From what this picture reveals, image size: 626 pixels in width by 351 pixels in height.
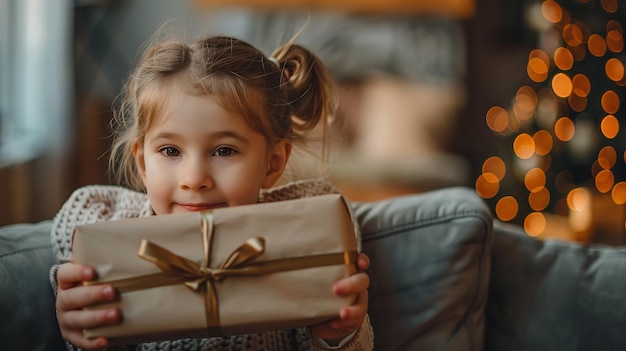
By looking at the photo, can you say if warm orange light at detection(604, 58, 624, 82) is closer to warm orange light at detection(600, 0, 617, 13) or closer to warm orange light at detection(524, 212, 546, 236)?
warm orange light at detection(600, 0, 617, 13)

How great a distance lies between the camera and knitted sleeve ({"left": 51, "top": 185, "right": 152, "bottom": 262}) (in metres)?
1.21

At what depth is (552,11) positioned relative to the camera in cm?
379

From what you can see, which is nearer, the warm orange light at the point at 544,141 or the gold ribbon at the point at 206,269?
the gold ribbon at the point at 206,269

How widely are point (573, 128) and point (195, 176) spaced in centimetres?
298

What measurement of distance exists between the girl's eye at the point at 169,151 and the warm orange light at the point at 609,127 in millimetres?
2995

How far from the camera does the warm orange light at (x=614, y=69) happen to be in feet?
12.2

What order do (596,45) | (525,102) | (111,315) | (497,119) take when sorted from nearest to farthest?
(111,315) < (596,45) < (525,102) < (497,119)

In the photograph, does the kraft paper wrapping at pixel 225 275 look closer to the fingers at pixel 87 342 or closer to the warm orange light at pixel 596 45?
the fingers at pixel 87 342

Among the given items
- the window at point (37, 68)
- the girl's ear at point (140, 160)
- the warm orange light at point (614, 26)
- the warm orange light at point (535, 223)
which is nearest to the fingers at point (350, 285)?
the girl's ear at point (140, 160)

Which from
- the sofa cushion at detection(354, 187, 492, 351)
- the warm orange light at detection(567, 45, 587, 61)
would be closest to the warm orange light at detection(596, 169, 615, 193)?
the warm orange light at detection(567, 45, 587, 61)

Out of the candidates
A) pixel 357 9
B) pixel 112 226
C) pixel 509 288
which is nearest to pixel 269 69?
pixel 112 226

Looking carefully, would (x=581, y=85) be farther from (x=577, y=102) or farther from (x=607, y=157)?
(x=607, y=157)

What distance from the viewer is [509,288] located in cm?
135

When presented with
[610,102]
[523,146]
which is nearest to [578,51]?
[610,102]
